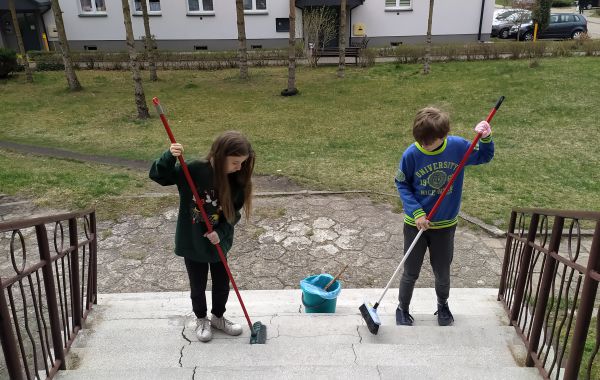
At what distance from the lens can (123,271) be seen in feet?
→ 15.5

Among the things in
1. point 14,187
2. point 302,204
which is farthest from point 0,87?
point 302,204

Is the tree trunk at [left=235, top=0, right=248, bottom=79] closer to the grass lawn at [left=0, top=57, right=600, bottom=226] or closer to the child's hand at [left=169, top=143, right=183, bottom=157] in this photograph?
the grass lawn at [left=0, top=57, right=600, bottom=226]

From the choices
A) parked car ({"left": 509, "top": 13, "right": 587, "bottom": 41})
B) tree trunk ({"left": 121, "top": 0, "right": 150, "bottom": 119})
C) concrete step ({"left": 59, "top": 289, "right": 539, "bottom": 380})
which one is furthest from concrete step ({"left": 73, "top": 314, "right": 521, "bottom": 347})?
parked car ({"left": 509, "top": 13, "right": 587, "bottom": 41})

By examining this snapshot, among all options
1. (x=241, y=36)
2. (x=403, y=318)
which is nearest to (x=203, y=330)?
(x=403, y=318)

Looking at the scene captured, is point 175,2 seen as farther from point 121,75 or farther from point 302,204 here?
point 302,204

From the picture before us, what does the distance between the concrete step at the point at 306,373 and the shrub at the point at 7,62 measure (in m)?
18.0

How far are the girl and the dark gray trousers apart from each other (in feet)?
4.01

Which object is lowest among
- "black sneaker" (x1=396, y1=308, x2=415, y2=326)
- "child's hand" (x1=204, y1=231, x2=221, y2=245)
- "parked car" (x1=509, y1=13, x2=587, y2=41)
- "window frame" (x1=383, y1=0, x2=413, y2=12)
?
"black sneaker" (x1=396, y1=308, x2=415, y2=326)

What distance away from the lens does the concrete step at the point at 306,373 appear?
2.48 metres

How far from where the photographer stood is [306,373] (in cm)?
250

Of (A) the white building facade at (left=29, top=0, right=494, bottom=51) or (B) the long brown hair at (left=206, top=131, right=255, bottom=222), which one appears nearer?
(B) the long brown hair at (left=206, top=131, right=255, bottom=222)

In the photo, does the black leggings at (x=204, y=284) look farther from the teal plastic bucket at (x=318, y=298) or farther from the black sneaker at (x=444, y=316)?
the black sneaker at (x=444, y=316)

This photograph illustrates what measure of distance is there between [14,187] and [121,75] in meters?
11.9

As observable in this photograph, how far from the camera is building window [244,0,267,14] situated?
21.5 m
